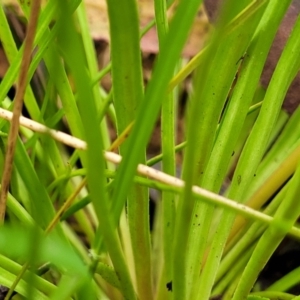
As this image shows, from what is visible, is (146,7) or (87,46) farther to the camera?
(146,7)

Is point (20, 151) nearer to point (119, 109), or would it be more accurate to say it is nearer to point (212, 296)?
point (119, 109)

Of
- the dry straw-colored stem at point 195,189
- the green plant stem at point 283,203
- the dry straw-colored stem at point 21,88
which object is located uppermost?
the green plant stem at point 283,203

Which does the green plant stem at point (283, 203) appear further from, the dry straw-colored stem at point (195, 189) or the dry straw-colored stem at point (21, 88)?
the dry straw-colored stem at point (21, 88)

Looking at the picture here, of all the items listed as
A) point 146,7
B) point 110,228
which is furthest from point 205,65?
point 146,7

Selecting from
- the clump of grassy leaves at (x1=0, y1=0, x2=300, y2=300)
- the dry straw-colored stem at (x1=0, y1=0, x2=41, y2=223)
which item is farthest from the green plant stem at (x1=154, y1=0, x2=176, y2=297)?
the dry straw-colored stem at (x1=0, y1=0, x2=41, y2=223)

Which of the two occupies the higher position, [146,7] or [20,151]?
[146,7]

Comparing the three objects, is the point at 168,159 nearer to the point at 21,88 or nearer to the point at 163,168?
the point at 163,168

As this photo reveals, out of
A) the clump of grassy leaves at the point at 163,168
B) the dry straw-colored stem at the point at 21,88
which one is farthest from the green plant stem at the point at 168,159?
the dry straw-colored stem at the point at 21,88

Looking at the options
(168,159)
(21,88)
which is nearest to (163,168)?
(168,159)
